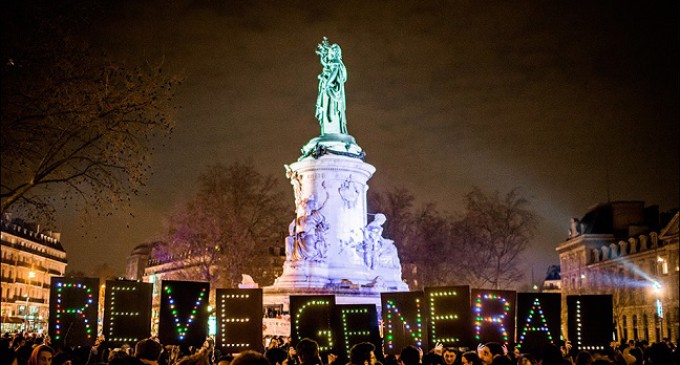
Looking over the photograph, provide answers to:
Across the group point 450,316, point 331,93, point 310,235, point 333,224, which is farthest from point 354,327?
point 331,93

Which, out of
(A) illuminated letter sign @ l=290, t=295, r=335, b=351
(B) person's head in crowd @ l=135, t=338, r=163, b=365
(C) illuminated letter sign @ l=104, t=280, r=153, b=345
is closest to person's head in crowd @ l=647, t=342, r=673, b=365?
(A) illuminated letter sign @ l=290, t=295, r=335, b=351

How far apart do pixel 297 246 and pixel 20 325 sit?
2251 inches

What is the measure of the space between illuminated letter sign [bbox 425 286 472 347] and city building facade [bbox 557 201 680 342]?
40.3 meters

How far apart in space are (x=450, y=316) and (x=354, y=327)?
1.78 m

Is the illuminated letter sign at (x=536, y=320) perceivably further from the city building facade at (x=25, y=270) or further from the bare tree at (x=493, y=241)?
the city building facade at (x=25, y=270)

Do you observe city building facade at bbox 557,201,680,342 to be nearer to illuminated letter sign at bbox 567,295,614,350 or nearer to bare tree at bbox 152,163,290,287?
bare tree at bbox 152,163,290,287

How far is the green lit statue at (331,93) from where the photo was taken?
1321 inches

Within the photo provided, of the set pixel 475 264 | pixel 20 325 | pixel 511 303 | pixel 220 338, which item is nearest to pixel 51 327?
pixel 220 338

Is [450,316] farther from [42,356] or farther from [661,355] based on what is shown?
[42,356]

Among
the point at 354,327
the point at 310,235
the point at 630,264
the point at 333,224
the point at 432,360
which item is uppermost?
the point at 333,224

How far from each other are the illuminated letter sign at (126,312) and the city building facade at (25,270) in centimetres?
6749

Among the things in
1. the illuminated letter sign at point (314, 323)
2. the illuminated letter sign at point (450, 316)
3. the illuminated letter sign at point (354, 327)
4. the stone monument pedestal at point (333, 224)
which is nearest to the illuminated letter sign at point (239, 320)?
Result: the illuminated letter sign at point (314, 323)

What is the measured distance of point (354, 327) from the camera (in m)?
12.5

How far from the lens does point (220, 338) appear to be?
40.0 ft
